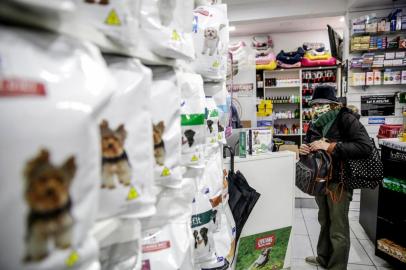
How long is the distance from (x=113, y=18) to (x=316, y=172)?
7.86 feet

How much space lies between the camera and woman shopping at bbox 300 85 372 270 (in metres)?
2.59

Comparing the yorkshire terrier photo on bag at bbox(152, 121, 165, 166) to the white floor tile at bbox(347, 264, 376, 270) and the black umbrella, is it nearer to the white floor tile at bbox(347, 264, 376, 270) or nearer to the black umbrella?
the black umbrella


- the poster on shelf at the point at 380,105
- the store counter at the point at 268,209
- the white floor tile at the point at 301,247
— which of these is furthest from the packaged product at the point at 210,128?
the poster on shelf at the point at 380,105

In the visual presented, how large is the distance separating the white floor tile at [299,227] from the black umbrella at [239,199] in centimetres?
198

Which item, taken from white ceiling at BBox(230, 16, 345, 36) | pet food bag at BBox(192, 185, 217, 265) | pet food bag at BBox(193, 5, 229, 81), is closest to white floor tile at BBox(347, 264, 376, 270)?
pet food bag at BBox(192, 185, 217, 265)

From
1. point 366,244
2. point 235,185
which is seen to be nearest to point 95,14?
point 235,185

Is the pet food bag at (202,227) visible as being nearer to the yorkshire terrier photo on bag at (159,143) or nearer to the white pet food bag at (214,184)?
the white pet food bag at (214,184)

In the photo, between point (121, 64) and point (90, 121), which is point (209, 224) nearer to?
point (121, 64)

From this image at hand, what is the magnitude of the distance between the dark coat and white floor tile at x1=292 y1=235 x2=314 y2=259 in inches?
46.3

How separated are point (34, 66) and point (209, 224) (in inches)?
48.5

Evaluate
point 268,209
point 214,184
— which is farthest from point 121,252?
point 268,209

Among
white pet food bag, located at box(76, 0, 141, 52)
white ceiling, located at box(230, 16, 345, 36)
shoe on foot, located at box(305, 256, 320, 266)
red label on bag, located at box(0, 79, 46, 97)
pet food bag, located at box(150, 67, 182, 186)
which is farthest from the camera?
white ceiling, located at box(230, 16, 345, 36)

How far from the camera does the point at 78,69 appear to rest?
1.81 ft

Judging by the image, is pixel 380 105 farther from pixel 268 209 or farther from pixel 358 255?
pixel 268 209
